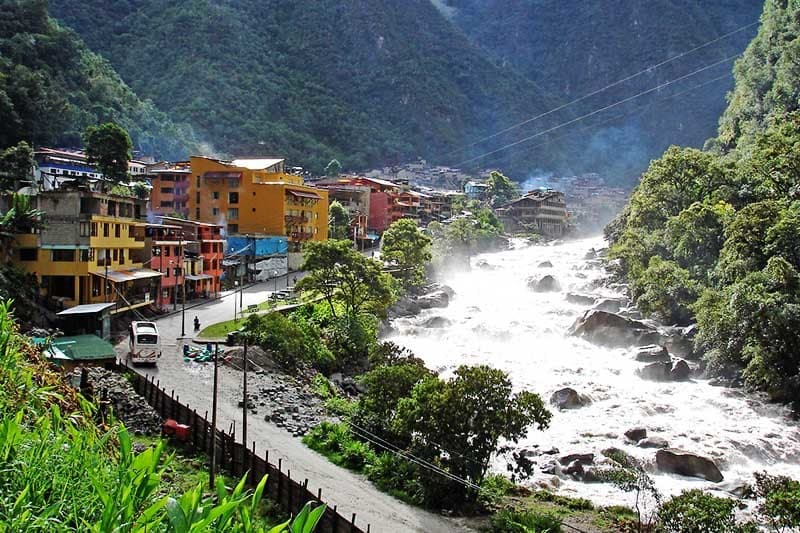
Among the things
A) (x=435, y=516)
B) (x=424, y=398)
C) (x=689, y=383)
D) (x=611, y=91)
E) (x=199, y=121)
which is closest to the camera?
(x=435, y=516)

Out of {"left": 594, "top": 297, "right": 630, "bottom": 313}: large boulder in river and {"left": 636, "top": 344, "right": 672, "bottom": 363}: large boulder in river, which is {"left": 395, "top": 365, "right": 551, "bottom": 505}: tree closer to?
{"left": 636, "top": 344, "right": 672, "bottom": 363}: large boulder in river

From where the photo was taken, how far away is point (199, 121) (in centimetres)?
9688

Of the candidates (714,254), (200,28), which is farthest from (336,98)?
(714,254)

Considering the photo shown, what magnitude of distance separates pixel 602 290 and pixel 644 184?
38.8ft

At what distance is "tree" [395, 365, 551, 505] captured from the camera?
765 inches

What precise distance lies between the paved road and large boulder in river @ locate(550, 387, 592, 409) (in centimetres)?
1233

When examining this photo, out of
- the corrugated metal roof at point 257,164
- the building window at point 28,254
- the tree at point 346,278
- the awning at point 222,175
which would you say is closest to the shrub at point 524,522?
the tree at point 346,278

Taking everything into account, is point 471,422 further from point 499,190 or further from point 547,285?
point 499,190

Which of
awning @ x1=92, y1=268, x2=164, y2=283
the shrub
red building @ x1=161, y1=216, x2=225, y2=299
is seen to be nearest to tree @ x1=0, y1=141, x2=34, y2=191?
red building @ x1=161, y1=216, x2=225, y2=299

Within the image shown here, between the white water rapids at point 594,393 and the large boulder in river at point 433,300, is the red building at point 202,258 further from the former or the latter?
the large boulder in river at point 433,300

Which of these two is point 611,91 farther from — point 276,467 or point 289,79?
point 276,467

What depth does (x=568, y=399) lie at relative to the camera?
29922 millimetres

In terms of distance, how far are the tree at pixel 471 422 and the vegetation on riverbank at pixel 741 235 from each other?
15.9 metres

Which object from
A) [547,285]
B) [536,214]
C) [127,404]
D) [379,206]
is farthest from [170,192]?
[536,214]
